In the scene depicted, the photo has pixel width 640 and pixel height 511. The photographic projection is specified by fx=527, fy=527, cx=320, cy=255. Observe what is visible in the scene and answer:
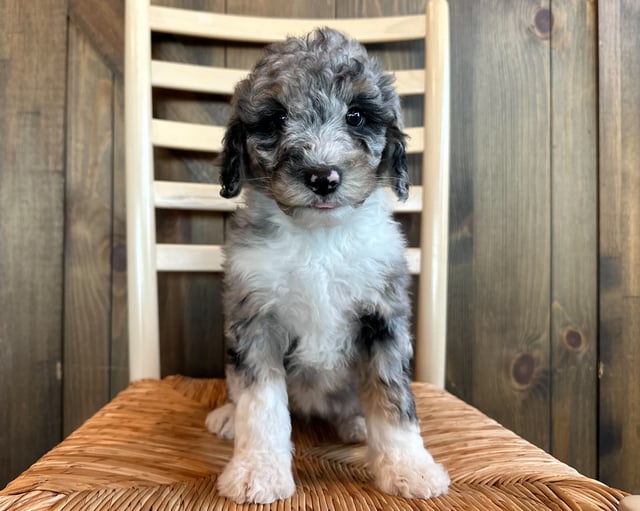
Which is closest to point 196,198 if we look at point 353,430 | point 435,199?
point 435,199

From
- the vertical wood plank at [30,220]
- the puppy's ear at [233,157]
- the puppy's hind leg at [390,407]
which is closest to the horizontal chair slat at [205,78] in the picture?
the vertical wood plank at [30,220]

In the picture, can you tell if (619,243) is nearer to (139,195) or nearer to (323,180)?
(323,180)

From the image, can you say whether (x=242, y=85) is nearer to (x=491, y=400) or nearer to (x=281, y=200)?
(x=281, y=200)

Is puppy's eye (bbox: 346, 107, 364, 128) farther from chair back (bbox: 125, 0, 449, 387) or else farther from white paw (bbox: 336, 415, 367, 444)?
white paw (bbox: 336, 415, 367, 444)

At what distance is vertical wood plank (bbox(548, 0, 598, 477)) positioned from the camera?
1868mm

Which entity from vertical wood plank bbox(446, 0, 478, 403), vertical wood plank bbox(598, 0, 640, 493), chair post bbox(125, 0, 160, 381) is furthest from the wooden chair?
vertical wood plank bbox(598, 0, 640, 493)

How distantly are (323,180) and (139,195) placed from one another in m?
0.81

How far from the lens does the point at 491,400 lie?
194cm

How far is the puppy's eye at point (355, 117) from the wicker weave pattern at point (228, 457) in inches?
28.3

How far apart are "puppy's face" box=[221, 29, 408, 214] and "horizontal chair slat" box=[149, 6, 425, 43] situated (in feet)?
1.92

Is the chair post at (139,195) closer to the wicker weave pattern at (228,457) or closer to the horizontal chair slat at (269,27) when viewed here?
the horizontal chair slat at (269,27)

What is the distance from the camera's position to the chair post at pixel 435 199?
162 cm

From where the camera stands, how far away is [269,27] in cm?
169

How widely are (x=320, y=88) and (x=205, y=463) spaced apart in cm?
81
